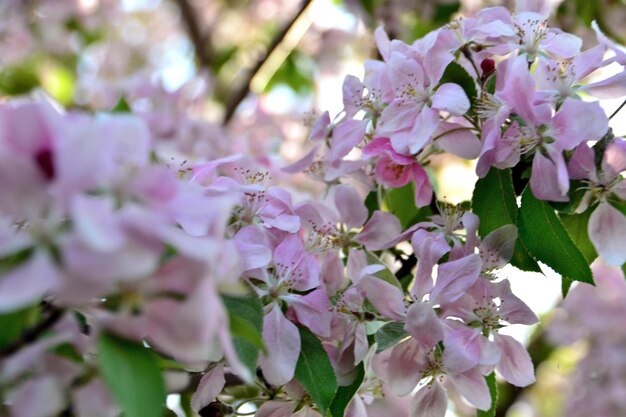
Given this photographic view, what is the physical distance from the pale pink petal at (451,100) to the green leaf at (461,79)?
0.07 feet

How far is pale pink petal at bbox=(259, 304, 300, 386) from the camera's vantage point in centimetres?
87

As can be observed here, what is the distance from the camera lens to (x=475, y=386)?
3.04 feet

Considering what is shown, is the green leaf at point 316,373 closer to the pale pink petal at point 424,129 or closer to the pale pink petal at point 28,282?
the pale pink petal at point 424,129

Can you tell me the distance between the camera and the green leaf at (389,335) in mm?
895

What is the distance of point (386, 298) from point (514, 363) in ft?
0.52

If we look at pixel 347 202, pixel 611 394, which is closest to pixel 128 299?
pixel 347 202

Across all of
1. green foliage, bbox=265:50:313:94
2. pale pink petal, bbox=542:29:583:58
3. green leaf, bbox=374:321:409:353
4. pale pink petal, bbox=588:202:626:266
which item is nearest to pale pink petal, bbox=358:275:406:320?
green leaf, bbox=374:321:409:353

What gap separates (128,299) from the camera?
598mm

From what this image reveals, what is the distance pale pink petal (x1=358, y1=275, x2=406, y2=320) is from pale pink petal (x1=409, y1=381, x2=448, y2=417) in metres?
0.10

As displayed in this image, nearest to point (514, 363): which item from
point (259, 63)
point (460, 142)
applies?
point (460, 142)

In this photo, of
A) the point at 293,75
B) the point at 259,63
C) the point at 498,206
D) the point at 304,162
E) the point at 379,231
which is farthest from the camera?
the point at 293,75

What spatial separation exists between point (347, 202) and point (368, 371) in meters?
0.21

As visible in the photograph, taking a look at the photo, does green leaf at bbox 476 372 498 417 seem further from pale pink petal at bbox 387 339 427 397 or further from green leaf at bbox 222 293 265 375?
green leaf at bbox 222 293 265 375

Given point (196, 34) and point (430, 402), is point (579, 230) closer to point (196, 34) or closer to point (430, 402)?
point (430, 402)
